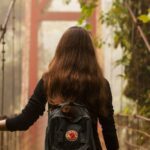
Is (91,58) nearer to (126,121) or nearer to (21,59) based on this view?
(126,121)

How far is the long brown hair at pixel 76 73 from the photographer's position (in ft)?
5.38

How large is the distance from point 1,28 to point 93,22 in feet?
21.2

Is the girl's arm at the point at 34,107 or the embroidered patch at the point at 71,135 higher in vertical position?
the girl's arm at the point at 34,107

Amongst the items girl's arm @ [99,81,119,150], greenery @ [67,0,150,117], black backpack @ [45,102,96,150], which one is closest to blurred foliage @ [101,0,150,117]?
greenery @ [67,0,150,117]

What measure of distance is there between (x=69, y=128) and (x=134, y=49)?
3.14 meters

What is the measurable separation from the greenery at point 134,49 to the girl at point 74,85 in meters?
2.70

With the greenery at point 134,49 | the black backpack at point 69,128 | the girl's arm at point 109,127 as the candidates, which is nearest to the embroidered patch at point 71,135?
the black backpack at point 69,128

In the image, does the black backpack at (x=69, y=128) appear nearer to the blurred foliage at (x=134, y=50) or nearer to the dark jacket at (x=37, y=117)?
the dark jacket at (x=37, y=117)

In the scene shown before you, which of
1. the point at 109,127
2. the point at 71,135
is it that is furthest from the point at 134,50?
the point at 71,135

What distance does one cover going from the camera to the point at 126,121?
12.2 feet

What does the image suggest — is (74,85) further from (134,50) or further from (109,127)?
(134,50)

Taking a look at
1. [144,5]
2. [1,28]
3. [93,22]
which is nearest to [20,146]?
[1,28]

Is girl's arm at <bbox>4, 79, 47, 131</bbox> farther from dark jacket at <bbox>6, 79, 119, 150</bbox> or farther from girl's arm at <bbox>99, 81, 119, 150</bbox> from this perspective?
girl's arm at <bbox>99, 81, 119, 150</bbox>

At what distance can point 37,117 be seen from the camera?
5.56 feet
